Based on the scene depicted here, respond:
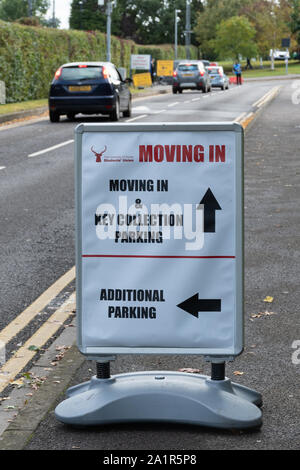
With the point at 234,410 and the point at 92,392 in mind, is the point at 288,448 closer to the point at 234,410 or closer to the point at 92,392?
the point at 234,410

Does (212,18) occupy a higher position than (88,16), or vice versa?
(88,16)

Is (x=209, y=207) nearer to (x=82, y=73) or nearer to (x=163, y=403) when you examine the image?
(x=163, y=403)

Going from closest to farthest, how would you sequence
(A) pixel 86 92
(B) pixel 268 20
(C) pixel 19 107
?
(A) pixel 86 92, (C) pixel 19 107, (B) pixel 268 20

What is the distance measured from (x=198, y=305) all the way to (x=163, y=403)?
0.49 metres

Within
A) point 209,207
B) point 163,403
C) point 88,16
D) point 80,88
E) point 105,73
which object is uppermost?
point 88,16

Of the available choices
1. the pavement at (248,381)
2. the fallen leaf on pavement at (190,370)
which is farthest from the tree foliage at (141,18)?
the fallen leaf on pavement at (190,370)

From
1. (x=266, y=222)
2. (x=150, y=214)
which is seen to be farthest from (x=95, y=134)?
(x=266, y=222)

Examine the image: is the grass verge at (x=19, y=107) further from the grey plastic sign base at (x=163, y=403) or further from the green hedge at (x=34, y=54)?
the grey plastic sign base at (x=163, y=403)

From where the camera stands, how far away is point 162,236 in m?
4.14

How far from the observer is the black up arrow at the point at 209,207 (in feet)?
13.6

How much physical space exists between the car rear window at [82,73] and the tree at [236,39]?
255 ft

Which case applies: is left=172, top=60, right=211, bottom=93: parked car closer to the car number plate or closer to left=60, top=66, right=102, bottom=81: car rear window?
left=60, top=66, right=102, bottom=81: car rear window
